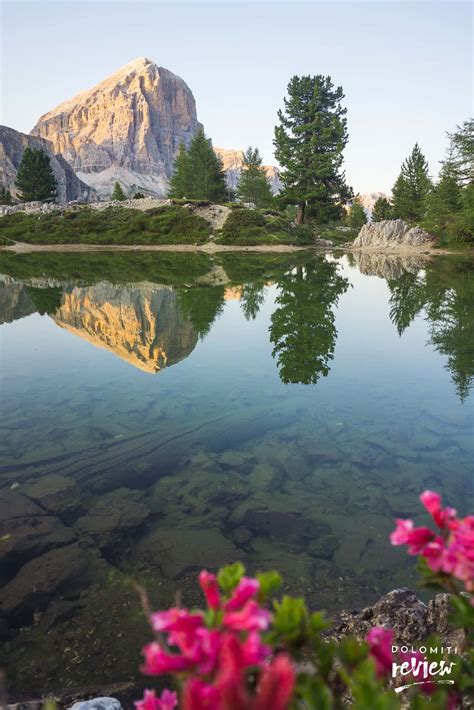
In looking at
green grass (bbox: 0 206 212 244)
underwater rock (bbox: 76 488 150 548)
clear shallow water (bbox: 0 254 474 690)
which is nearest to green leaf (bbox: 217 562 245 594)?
clear shallow water (bbox: 0 254 474 690)

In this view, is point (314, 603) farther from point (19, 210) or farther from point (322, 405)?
point (19, 210)

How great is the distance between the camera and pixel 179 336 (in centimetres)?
1111

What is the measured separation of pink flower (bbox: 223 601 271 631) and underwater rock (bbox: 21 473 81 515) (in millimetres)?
4216

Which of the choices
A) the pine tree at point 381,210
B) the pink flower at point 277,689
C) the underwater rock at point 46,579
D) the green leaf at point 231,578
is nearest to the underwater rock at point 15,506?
the underwater rock at point 46,579

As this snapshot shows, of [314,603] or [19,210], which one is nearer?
[314,603]

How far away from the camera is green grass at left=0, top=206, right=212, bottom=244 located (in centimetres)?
4694

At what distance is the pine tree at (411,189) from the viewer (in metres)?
67.4

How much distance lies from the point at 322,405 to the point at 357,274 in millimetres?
19627

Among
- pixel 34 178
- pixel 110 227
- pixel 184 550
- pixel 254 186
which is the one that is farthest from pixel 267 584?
pixel 254 186

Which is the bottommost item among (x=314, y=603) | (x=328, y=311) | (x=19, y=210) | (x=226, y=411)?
(x=314, y=603)

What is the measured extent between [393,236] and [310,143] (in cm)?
1548

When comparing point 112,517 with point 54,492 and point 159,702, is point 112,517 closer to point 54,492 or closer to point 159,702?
point 54,492

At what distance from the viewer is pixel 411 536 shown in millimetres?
1186

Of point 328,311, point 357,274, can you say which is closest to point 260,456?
point 328,311
